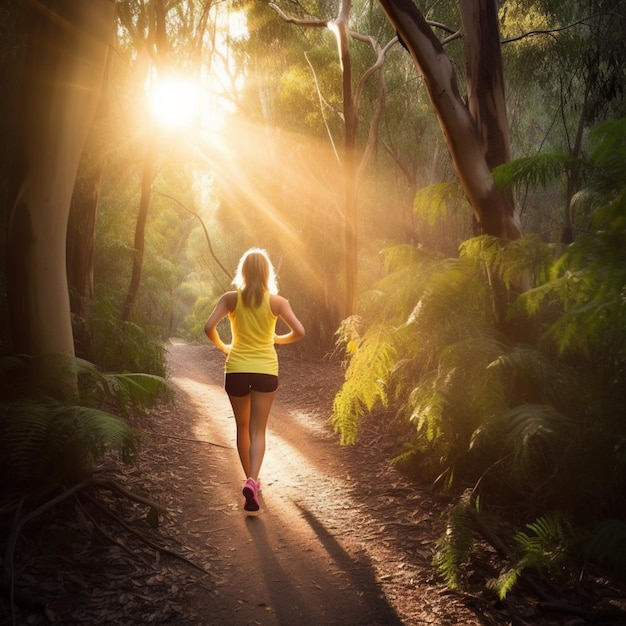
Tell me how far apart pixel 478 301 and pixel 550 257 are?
76 cm

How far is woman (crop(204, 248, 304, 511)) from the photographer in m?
4.21

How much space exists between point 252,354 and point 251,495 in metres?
1.05

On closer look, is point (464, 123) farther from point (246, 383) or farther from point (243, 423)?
point (243, 423)

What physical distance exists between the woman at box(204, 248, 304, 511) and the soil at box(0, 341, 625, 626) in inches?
21.3

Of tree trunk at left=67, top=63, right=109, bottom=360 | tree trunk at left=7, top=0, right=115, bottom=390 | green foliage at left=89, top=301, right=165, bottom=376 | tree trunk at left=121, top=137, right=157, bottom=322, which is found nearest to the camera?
tree trunk at left=7, top=0, right=115, bottom=390

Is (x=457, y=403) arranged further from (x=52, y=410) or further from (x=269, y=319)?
(x=52, y=410)

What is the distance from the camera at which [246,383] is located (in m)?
4.21

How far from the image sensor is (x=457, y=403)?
3.88 meters

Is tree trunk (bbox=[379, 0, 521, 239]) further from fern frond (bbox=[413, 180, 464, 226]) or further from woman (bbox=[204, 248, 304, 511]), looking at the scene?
woman (bbox=[204, 248, 304, 511])

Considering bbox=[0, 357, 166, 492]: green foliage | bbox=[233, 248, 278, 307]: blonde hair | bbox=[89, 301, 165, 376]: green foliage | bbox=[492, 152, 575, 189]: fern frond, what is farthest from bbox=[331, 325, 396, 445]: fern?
bbox=[89, 301, 165, 376]: green foliage

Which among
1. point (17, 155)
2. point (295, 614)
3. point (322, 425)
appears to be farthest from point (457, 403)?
point (322, 425)

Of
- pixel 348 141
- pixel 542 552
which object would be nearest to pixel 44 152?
pixel 542 552

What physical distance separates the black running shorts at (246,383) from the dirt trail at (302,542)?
0.99m

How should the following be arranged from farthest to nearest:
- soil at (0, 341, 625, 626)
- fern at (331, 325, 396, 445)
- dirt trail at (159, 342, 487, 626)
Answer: fern at (331, 325, 396, 445)
dirt trail at (159, 342, 487, 626)
soil at (0, 341, 625, 626)
